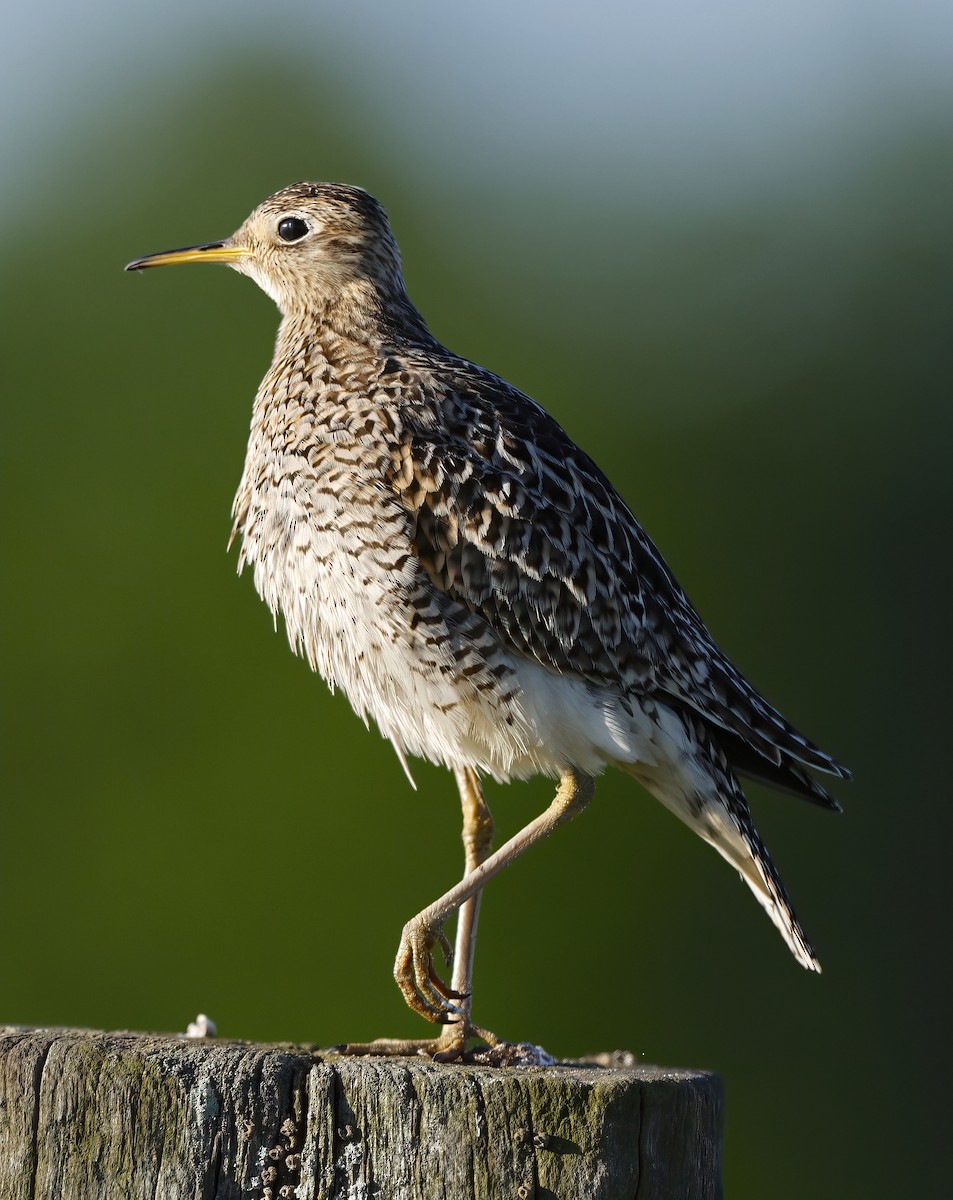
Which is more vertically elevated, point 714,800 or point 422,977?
point 714,800

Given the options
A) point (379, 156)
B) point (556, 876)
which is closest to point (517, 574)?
point (556, 876)

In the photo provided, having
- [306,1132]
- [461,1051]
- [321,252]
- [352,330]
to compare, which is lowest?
[306,1132]

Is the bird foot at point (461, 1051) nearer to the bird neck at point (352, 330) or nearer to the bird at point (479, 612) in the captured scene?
the bird at point (479, 612)

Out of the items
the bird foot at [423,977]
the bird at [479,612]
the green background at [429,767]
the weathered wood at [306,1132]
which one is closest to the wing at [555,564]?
the bird at [479,612]

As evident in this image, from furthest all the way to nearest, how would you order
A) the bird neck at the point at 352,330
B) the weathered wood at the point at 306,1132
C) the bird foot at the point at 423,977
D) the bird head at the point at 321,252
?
1. the bird head at the point at 321,252
2. the bird neck at the point at 352,330
3. the bird foot at the point at 423,977
4. the weathered wood at the point at 306,1132

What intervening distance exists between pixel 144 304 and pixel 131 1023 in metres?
8.21

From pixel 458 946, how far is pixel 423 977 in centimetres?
56

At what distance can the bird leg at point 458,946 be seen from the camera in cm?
640

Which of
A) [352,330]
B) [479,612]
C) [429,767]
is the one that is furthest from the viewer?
[429,767]

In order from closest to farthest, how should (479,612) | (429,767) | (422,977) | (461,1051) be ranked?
(461,1051) < (422,977) < (479,612) < (429,767)

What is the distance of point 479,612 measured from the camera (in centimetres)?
661

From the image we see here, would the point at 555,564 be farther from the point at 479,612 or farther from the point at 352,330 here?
the point at 352,330

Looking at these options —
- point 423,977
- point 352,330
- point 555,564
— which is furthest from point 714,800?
point 352,330

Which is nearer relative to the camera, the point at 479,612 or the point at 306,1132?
the point at 306,1132
